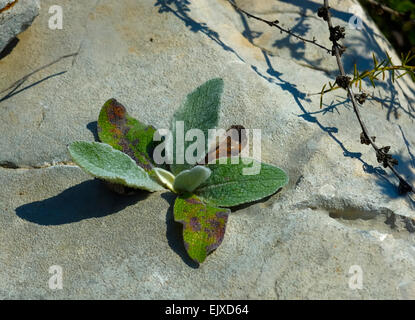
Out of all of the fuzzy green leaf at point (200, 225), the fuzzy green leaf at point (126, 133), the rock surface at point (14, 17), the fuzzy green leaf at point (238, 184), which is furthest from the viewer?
the rock surface at point (14, 17)

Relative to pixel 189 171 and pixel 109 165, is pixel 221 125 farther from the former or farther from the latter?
pixel 109 165

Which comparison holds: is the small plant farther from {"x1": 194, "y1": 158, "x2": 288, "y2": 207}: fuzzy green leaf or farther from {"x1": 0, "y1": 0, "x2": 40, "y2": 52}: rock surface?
{"x1": 0, "y1": 0, "x2": 40, "y2": 52}: rock surface

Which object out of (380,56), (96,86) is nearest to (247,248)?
(96,86)

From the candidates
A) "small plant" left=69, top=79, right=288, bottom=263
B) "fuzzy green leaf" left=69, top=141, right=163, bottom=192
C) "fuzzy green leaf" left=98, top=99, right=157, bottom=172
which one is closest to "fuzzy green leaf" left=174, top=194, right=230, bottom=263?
"small plant" left=69, top=79, right=288, bottom=263

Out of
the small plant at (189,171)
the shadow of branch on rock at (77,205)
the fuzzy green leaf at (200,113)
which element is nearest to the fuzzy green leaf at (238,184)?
the small plant at (189,171)

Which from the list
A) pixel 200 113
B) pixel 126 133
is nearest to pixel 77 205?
pixel 126 133

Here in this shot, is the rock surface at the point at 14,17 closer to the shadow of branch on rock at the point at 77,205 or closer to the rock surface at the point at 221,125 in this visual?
the rock surface at the point at 221,125

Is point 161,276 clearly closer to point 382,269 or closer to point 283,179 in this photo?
point 283,179
